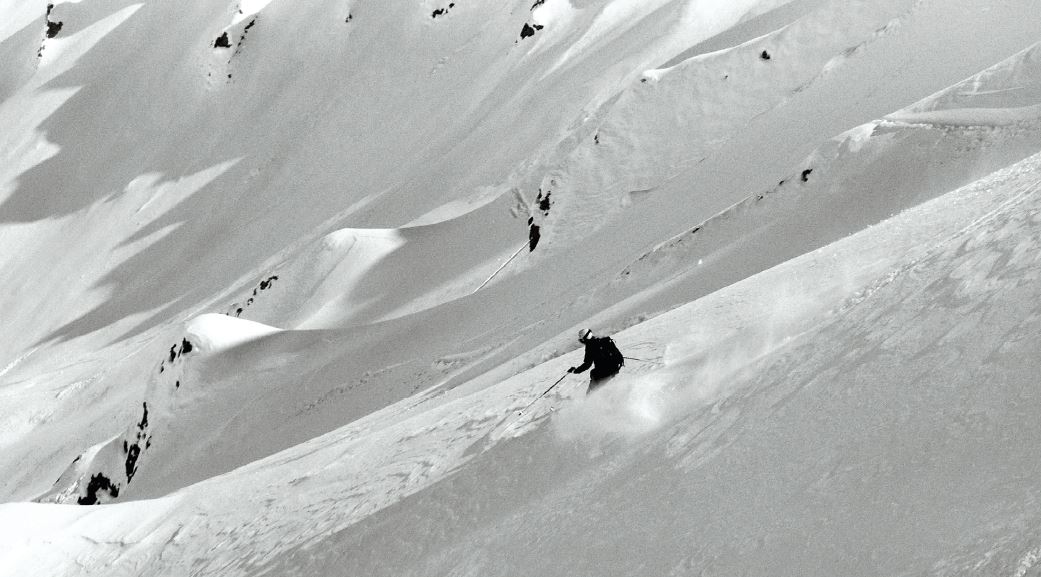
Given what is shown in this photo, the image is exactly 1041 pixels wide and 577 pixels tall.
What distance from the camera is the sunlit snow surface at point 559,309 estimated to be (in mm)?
8500

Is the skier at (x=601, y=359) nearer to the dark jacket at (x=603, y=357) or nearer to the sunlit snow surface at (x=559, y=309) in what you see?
the dark jacket at (x=603, y=357)

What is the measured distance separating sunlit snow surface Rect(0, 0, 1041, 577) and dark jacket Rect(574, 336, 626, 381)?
39cm

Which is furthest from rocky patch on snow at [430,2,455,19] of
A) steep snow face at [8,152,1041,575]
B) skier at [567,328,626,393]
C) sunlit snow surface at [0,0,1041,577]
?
skier at [567,328,626,393]

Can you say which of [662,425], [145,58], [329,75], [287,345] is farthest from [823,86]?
[145,58]

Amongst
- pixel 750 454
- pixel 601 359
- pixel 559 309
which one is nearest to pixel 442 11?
pixel 559 309

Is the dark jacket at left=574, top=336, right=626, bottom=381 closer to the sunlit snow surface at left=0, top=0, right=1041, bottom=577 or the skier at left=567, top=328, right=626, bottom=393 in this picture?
the skier at left=567, top=328, right=626, bottom=393

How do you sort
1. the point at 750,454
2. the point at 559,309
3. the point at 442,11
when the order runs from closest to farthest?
the point at 750,454, the point at 559,309, the point at 442,11

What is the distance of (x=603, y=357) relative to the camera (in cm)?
1180

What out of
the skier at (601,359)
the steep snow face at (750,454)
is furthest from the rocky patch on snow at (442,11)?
the skier at (601,359)

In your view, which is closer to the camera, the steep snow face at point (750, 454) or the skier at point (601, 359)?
the steep snow face at point (750, 454)

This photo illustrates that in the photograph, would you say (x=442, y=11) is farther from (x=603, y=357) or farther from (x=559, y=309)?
(x=603, y=357)

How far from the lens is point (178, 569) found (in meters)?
13.7

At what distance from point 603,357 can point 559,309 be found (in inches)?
464

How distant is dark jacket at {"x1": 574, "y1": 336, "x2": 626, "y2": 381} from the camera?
1182 centimetres
